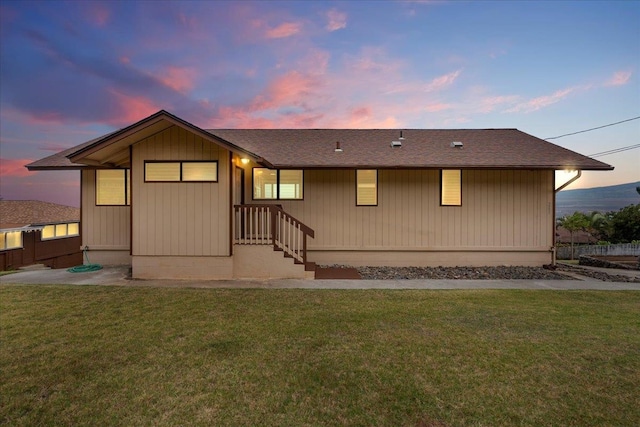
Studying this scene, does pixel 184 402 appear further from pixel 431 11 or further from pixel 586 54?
pixel 586 54

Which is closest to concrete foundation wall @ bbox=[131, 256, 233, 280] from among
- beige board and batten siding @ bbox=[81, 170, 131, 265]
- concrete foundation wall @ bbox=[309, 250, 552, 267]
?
beige board and batten siding @ bbox=[81, 170, 131, 265]

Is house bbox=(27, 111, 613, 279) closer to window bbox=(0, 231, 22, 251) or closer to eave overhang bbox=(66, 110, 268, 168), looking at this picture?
eave overhang bbox=(66, 110, 268, 168)

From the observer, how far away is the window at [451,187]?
30.0 feet

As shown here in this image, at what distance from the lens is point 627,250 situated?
13.2m

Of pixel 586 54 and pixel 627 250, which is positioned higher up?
pixel 586 54

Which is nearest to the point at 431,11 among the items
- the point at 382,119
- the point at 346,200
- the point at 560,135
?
the point at 382,119

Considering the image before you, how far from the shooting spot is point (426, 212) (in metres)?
9.11

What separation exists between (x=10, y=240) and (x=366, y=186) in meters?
13.6

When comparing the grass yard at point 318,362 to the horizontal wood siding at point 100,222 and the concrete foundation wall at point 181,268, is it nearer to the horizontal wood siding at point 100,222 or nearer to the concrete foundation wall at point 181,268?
the concrete foundation wall at point 181,268

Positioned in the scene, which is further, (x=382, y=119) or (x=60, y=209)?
(x=60, y=209)

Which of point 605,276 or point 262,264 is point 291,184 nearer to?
point 262,264

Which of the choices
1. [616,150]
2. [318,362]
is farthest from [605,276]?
[616,150]

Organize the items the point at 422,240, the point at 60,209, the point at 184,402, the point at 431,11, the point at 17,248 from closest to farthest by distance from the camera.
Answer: the point at 184,402
the point at 422,240
the point at 17,248
the point at 431,11
the point at 60,209

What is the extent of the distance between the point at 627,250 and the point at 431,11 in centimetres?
1446
